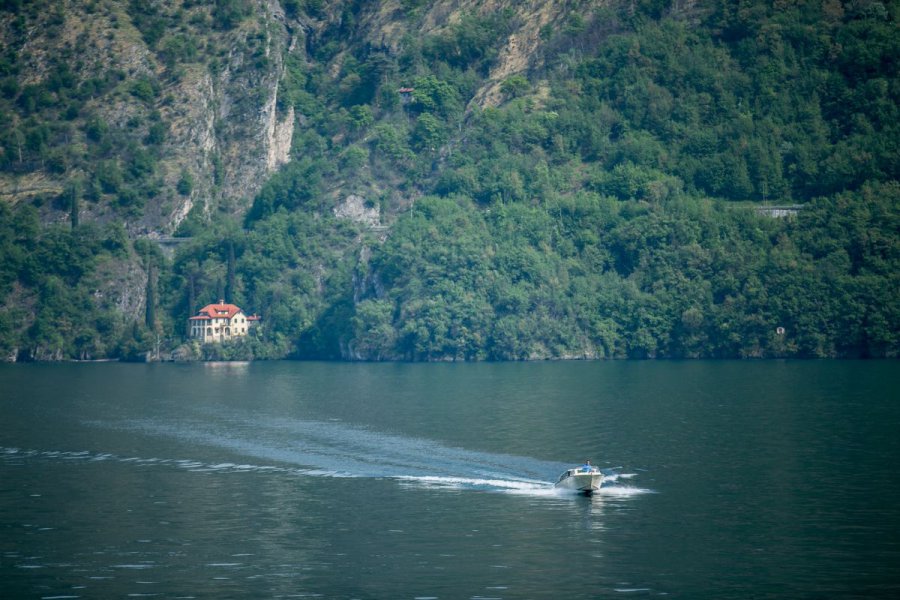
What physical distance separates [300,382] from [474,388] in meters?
26.5

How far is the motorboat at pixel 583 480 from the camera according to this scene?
78312mm

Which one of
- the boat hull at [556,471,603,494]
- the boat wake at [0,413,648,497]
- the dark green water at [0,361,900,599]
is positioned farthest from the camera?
the boat wake at [0,413,648,497]

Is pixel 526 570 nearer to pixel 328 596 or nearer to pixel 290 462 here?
pixel 328 596

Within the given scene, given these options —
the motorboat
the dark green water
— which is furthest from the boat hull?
the dark green water

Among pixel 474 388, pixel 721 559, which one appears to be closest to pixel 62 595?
pixel 721 559

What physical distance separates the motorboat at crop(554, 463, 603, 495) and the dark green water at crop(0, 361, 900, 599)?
3.04 ft

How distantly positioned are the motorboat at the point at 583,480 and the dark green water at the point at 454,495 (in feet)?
3.04

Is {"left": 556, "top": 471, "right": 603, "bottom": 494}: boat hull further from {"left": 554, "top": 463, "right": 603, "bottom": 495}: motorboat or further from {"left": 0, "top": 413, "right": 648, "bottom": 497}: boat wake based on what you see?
{"left": 0, "top": 413, "right": 648, "bottom": 497}: boat wake

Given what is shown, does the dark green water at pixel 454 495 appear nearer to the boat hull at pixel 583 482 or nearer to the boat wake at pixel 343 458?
the boat wake at pixel 343 458

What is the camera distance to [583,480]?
7844cm

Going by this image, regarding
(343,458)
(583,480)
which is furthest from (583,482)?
(343,458)

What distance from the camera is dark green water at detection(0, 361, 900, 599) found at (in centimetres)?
5853

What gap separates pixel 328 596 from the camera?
5578 centimetres

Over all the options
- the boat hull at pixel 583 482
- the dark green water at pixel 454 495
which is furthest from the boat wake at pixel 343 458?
the boat hull at pixel 583 482
